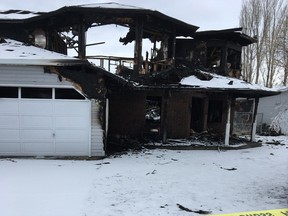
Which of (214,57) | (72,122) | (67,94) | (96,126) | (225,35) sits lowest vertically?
(96,126)

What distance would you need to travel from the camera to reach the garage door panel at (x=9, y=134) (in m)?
10.6

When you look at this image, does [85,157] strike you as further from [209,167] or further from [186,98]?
[186,98]

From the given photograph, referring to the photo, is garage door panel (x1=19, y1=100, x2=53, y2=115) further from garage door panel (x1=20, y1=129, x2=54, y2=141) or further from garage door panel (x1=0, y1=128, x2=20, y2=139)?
garage door panel (x1=0, y1=128, x2=20, y2=139)

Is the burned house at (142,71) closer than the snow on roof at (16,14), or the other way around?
the burned house at (142,71)

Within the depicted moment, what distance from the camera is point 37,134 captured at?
10.8 metres

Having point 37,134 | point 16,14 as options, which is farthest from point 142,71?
point 16,14

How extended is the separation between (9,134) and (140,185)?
6.15 metres

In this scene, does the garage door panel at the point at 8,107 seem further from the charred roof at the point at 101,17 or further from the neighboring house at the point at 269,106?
the neighboring house at the point at 269,106

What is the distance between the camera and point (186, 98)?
1549 cm

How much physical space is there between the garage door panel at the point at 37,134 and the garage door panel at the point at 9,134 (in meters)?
0.20

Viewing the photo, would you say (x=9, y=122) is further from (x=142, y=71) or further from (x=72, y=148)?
(x=142, y=71)

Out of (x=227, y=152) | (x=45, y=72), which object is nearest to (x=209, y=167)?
(x=227, y=152)

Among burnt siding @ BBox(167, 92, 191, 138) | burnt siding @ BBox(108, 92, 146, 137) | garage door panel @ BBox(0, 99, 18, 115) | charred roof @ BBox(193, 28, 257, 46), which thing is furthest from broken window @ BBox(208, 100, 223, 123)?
garage door panel @ BBox(0, 99, 18, 115)

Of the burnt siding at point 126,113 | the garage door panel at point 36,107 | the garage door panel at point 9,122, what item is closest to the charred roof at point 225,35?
the burnt siding at point 126,113
